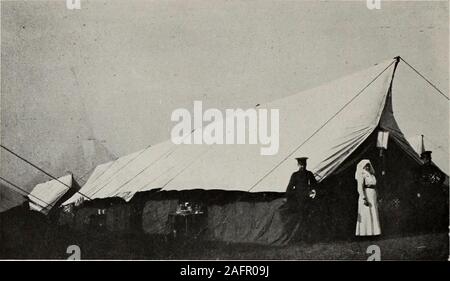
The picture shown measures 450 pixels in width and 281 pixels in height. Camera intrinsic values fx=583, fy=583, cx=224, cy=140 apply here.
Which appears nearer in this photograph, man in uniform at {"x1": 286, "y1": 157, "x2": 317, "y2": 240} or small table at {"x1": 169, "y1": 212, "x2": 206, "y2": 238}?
man in uniform at {"x1": 286, "y1": 157, "x2": 317, "y2": 240}

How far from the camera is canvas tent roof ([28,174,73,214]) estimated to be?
6.08m

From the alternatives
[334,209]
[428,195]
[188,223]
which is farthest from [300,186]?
[428,195]

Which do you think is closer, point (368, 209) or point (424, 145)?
point (368, 209)

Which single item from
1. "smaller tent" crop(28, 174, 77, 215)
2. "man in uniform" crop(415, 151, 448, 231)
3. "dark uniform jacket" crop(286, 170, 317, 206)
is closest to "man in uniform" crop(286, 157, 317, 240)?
"dark uniform jacket" crop(286, 170, 317, 206)

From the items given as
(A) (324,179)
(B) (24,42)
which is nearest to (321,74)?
(A) (324,179)

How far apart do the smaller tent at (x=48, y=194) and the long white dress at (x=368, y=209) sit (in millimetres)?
3015

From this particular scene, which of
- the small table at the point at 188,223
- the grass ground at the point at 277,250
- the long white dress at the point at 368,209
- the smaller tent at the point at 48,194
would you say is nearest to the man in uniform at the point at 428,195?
the grass ground at the point at 277,250

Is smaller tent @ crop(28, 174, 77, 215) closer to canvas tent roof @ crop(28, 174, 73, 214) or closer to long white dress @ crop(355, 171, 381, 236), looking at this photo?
canvas tent roof @ crop(28, 174, 73, 214)

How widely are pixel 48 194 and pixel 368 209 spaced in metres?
3.33

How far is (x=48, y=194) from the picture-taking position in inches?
241

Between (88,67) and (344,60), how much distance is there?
2.67 m

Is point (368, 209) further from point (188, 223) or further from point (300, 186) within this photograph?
point (188, 223)
